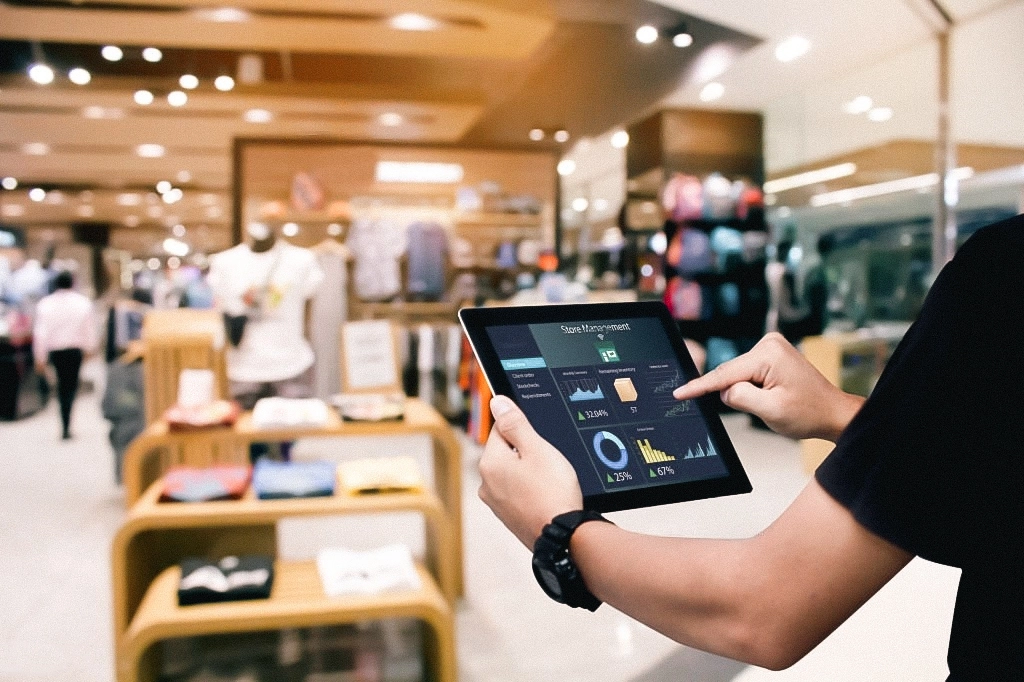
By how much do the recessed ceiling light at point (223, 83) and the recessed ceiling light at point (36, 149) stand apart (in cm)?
290

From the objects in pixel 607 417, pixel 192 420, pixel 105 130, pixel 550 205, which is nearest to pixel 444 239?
pixel 550 205

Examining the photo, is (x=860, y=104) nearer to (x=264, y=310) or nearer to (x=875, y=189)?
(x=875, y=189)

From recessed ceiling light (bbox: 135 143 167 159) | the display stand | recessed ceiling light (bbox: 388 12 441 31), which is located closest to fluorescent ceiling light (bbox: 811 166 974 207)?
recessed ceiling light (bbox: 388 12 441 31)

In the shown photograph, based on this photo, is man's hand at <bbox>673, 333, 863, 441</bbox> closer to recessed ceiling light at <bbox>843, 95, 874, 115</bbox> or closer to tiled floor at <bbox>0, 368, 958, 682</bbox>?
tiled floor at <bbox>0, 368, 958, 682</bbox>

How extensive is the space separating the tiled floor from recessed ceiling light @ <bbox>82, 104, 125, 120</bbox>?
3007 mm

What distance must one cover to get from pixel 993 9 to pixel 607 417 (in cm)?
206

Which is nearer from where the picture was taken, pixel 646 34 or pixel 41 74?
pixel 646 34

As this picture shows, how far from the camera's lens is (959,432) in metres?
0.53

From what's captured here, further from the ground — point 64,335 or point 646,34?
point 646,34

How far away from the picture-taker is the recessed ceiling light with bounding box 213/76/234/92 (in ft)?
18.8

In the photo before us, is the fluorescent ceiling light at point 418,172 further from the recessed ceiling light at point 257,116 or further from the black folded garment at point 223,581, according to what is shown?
the black folded garment at point 223,581

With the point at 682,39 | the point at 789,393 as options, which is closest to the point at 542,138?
the point at 682,39

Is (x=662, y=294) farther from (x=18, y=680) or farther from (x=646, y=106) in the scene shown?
(x=18, y=680)

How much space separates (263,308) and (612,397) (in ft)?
9.48
